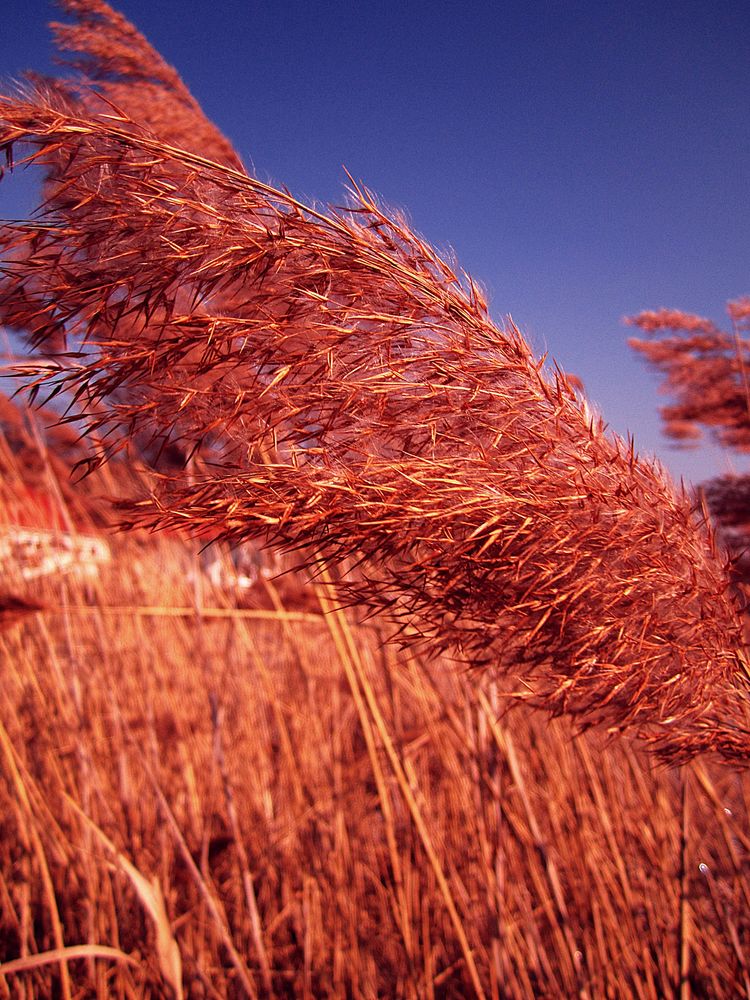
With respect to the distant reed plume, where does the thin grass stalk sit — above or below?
below

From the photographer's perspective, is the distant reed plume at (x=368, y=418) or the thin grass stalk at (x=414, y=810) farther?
the thin grass stalk at (x=414, y=810)

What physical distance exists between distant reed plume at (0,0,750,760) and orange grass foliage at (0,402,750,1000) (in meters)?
0.65

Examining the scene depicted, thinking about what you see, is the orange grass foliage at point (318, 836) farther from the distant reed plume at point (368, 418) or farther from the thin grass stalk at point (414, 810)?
the distant reed plume at point (368, 418)

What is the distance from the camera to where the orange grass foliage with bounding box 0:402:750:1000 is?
1522 millimetres

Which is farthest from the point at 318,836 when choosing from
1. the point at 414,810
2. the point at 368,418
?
the point at 368,418

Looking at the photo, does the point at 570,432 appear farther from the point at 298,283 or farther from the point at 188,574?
the point at 188,574

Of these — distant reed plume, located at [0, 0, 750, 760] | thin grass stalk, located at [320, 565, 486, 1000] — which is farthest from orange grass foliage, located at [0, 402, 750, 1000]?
distant reed plume, located at [0, 0, 750, 760]

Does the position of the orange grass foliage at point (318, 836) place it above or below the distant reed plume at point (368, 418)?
below

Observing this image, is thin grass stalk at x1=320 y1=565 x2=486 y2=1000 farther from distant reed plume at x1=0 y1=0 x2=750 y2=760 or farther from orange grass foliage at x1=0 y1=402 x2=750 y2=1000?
distant reed plume at x1=0 y1=0 x2=750 y2=760

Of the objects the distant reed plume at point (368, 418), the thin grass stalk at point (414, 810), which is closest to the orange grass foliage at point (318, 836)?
the thin grass stalk at point (414, 810)

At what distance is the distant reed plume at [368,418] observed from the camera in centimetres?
66

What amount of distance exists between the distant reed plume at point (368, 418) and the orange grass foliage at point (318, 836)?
2.12 ft

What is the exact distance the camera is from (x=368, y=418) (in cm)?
71

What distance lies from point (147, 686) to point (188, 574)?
385mm
